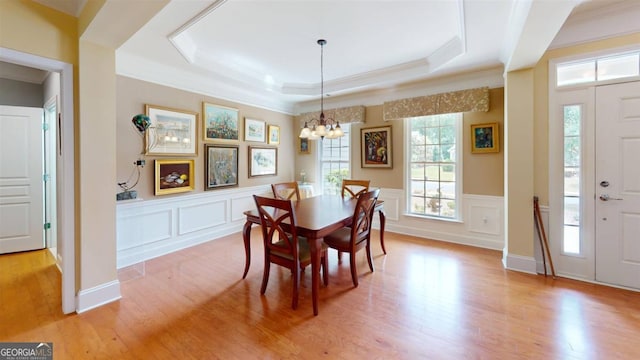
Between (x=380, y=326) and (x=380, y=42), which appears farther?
(x=380, y=42)

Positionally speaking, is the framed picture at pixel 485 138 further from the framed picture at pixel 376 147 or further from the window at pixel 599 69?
the framed picture at pixel 376 147

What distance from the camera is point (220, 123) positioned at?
4.23 meters

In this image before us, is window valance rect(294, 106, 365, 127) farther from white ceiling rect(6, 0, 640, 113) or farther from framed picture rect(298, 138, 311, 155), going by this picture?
framed picture rect(298, 138, 311, 155)

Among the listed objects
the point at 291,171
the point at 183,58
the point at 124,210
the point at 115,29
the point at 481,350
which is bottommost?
the point at 481,350

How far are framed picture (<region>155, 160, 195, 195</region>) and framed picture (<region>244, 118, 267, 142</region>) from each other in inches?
47.9

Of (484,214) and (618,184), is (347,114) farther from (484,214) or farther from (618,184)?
(618,184)

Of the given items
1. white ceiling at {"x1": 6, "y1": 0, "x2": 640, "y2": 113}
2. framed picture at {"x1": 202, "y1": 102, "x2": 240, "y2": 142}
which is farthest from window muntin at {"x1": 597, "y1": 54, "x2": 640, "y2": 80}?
framed picture at {"x1": 202, "y1": 102, "x2": 240, "y2": 142}

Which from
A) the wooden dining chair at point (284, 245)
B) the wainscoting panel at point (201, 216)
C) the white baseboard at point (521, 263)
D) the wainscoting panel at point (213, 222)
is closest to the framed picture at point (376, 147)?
the wainscoting panel at point (213, 222)

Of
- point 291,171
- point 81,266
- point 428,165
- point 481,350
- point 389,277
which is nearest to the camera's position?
point 481,350

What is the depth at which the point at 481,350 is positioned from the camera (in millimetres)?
1759

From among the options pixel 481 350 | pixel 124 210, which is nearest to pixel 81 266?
pixel 124 210

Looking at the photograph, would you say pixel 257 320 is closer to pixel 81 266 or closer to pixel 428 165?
pixel 81 266

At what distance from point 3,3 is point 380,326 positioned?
3.62 meters

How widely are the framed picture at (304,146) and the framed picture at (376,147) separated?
1.28 m
